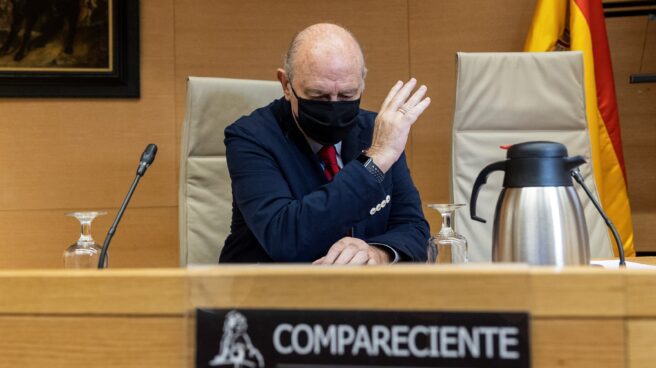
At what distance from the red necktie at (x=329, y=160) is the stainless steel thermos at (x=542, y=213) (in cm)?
92

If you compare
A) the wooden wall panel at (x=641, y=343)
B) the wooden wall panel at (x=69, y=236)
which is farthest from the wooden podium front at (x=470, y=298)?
the wooden wall panel at (x=69, y=236)

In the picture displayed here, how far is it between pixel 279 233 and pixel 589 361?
1186mm

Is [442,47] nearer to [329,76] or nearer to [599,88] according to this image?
[599,88]

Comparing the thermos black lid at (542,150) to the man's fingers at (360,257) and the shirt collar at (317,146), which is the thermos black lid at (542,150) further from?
the shirt collar at (317,146)

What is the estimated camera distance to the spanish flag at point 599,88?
2965 millimetres

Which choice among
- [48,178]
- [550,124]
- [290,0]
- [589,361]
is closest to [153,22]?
[290,0]

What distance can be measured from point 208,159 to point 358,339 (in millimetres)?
1858

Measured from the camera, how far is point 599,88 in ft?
9.89

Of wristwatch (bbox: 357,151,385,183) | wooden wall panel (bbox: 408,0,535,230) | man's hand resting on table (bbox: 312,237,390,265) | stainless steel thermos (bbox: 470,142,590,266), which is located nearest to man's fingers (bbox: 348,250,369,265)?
man's hand resting on table (bbox: 312,237,390,265)

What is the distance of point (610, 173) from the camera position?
3021 mm

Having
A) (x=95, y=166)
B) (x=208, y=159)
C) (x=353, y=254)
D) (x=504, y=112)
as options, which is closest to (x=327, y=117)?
(x=353, y=254)

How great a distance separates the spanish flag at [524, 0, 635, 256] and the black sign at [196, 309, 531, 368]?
8.45 feet

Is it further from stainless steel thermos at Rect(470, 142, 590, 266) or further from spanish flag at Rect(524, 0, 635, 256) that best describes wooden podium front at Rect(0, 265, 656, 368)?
spanish flag at Rect(524, 0, 635, 256)

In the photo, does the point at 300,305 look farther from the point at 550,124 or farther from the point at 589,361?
the point at 550,124
